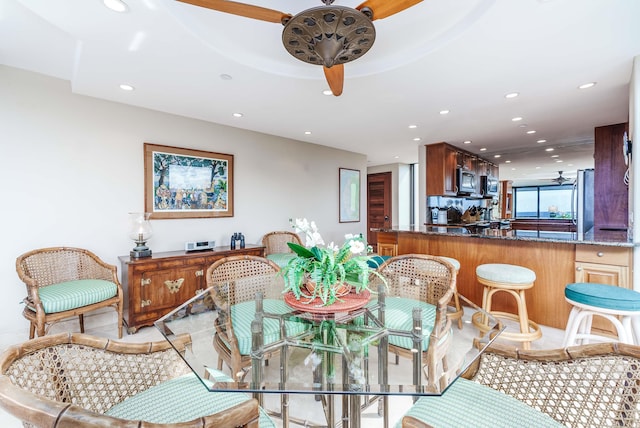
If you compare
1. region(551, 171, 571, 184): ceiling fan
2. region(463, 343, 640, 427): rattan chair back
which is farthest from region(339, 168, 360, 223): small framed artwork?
region(551, 171, 571, 184): ceiling fan

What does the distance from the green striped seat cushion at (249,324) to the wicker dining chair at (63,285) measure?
1.53m

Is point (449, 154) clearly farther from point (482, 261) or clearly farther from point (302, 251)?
point (302, 251)

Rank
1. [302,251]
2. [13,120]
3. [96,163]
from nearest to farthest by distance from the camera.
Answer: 1. [302,251]
2. [13,120]
3. [96,163]

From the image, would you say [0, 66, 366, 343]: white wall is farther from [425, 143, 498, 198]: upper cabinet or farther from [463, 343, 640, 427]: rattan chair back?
[463, 343, 640, 427]: rattan chair back

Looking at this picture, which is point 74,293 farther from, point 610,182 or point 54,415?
point 610,182

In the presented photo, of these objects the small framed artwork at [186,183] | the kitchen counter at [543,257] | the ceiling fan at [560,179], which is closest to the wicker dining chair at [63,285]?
the small framed artwork at [186,183]

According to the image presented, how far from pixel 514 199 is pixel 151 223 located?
13.3 m

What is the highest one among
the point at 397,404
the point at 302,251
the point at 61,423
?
the point at 302,251

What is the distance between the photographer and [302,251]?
55.5 inches

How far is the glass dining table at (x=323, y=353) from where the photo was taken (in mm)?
961

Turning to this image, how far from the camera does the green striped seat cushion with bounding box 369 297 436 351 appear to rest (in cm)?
130

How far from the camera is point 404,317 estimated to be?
153cm

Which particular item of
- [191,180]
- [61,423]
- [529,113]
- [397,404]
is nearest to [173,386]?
[61,423]

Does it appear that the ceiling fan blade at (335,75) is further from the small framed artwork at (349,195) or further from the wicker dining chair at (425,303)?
the small framed artwork at (349,195)
